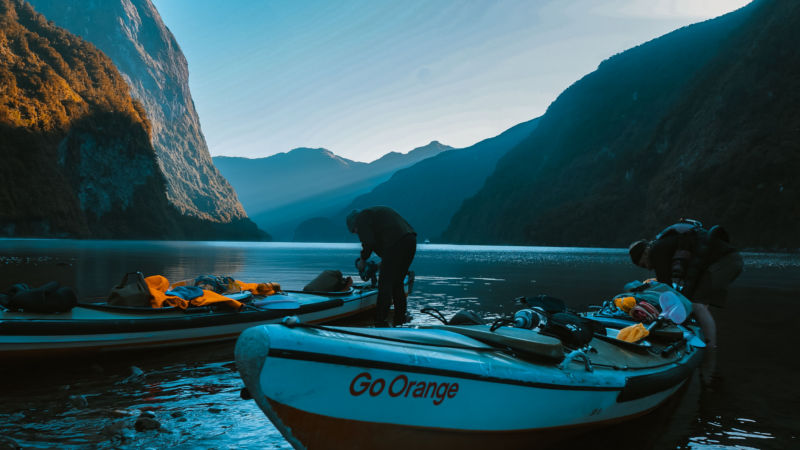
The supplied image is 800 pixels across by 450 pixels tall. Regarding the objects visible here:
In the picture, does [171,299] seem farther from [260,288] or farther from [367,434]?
[367,434]

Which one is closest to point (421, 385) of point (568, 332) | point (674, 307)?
point (568, 332)

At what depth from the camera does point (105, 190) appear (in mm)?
111500

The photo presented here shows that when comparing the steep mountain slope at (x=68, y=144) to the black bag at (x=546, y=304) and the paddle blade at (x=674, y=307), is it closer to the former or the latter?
the black bag at (x=546, y=304)

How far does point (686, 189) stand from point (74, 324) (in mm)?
103044

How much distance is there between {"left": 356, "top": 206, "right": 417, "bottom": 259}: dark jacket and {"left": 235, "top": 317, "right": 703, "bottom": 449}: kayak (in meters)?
4.65

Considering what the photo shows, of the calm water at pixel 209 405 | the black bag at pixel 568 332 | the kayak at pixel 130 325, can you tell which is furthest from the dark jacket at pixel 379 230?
the black bag at pixel 568 332

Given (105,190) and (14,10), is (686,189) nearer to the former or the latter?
(105,190)

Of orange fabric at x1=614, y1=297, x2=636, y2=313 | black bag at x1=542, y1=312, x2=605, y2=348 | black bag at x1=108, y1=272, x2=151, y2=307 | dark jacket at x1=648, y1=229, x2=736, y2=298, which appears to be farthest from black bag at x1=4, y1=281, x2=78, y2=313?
dark jacket at x1=648, y1=229, x2=736, y2=298

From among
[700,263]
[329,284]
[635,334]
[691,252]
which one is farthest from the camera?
[329,284]

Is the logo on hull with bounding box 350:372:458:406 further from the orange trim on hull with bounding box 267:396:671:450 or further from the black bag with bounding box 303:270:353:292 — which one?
the black bag with bounding box 303:270:353:292

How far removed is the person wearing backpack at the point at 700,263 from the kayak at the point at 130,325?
6.91m

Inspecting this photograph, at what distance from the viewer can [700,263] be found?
8.27 m

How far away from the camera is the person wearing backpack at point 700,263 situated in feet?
26.7

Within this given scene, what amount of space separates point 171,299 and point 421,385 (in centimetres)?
639
